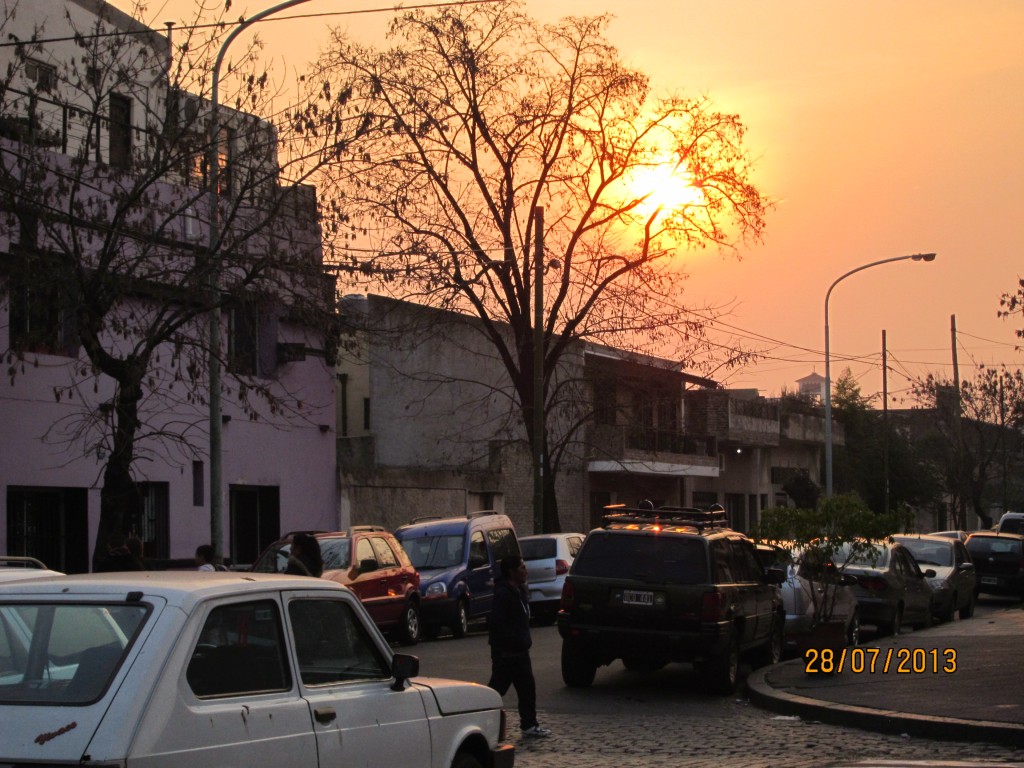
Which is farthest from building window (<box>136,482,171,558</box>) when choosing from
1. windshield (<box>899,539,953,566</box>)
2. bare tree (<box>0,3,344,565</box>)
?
windshield (<box>899,539,953,566</box>)

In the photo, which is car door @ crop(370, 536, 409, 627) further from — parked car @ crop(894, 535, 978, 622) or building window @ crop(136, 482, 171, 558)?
parked car @ crop(894, 535, 978, 622)

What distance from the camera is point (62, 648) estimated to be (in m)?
5.33

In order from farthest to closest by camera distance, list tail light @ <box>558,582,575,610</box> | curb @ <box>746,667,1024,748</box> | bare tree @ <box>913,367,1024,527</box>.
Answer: bare tree @ <box>913,367,1024,527</box>
tail light @ <box>558,582,575,610</box>
curb @ <box>746,667,1024,748</box>

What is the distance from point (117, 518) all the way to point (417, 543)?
7700mm

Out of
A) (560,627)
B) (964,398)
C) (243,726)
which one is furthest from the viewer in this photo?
(964,398)

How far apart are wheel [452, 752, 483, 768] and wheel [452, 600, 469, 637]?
1526cm

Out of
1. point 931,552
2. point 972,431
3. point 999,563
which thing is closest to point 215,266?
point 931,552

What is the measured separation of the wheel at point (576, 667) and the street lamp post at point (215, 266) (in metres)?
5.92

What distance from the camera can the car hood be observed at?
7.02 metres

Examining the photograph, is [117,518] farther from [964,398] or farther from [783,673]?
[964,398]

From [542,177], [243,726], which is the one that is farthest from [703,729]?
[542,177]

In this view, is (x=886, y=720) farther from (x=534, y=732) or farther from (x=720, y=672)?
(x=534, y=732)

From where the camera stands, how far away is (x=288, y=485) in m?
27.6

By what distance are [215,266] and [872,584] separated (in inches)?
422
